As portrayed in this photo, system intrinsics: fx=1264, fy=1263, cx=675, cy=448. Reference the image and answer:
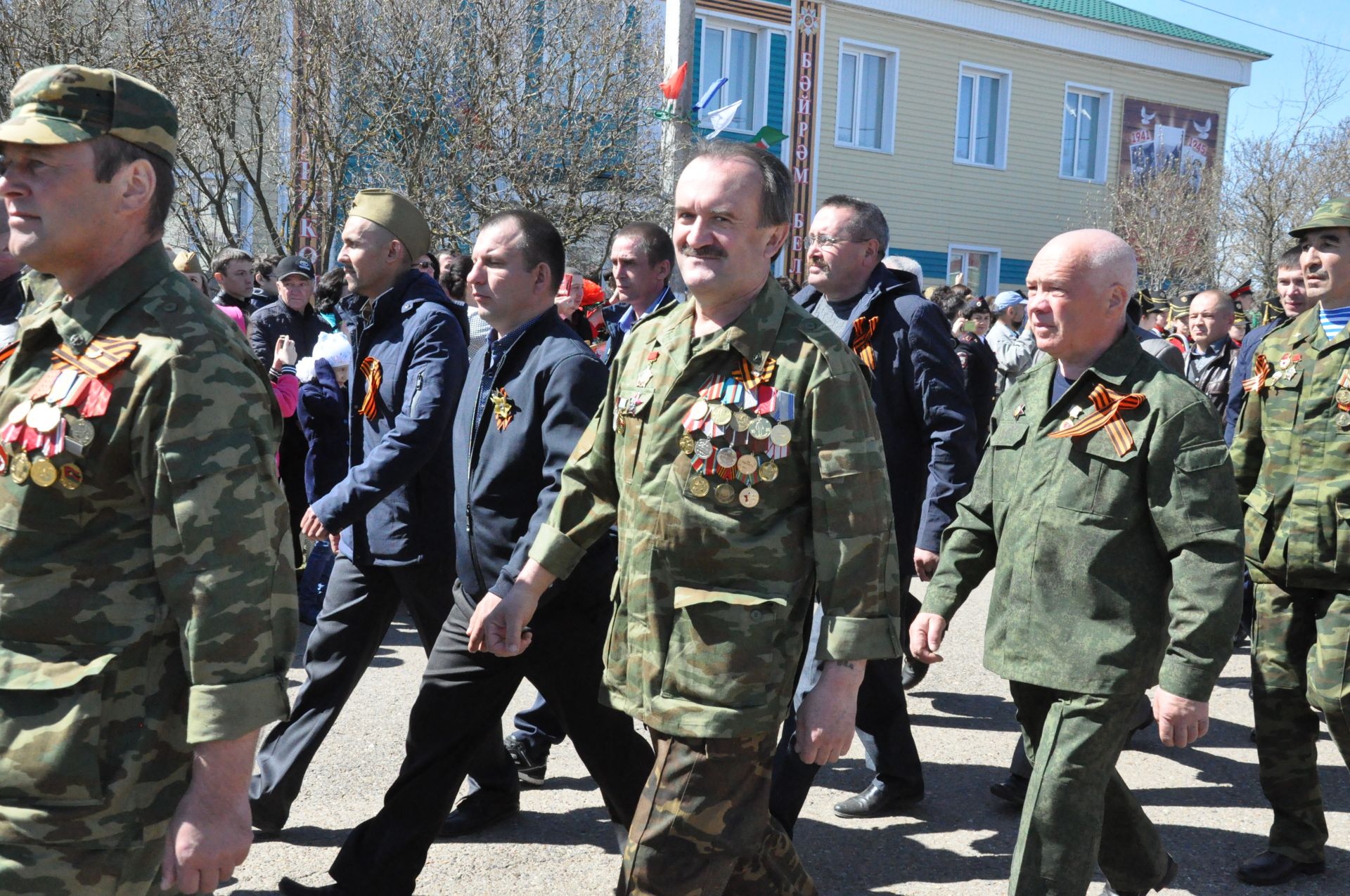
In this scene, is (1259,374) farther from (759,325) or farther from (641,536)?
(641,536)

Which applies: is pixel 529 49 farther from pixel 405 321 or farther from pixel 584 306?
pixel 405 321

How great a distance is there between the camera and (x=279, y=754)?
4.40 meters

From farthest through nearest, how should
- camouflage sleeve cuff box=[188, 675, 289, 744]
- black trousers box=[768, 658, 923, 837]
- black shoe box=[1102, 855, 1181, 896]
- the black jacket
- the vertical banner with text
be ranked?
the vertical banner with text, the black jacket, black trousers box=[768, 658, 923, 837], black shoe box=[1102, 855, 1181, 896], camouflage sleeve cuff box=[188, 675, 289, 744]

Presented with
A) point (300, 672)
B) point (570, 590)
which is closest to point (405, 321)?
point (570, 590)

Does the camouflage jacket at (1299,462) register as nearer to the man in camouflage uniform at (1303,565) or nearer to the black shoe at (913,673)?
the man in camouflage uniform at (1303,565)

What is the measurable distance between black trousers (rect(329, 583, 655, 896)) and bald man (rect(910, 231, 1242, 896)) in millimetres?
991

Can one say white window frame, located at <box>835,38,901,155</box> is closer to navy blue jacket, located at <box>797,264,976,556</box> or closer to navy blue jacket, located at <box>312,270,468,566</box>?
navy blue jacket, located at <box>797,264,976,556</box>

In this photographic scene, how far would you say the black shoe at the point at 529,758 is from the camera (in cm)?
520

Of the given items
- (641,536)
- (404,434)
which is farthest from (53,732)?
(404,434)

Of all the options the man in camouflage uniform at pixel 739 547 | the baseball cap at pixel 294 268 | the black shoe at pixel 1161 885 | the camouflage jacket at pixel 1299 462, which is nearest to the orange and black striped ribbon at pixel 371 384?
the man in camouflage uniform at pixel 739 547

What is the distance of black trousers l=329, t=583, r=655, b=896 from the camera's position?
3.84m

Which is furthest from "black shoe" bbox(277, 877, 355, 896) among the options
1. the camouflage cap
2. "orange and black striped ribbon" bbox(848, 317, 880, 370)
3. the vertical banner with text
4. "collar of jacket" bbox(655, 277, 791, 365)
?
the vertical banner with text

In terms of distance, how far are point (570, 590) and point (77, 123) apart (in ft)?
6.90

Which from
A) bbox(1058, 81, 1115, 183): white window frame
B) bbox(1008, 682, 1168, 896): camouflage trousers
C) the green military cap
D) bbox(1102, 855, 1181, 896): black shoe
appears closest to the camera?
bbox(1008, 682, 1168, 896): camouflage trousers
